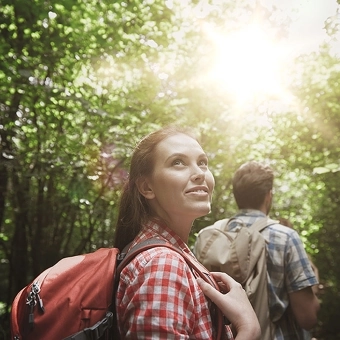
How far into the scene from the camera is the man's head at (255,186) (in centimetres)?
288

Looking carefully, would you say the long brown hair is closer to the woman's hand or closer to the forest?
the woman's hand

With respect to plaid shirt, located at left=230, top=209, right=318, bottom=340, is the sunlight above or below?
above

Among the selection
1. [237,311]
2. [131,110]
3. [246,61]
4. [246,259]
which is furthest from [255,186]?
[246,61]

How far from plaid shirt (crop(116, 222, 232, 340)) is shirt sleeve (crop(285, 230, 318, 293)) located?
1.43m

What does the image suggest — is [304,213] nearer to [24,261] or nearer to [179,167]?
[24,261]

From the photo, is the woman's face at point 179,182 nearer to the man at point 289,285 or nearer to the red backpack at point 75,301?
the red backpack at point 75,301

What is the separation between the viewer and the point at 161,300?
1.16m

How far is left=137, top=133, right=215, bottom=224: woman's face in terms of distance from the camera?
Result: 153 centimetres

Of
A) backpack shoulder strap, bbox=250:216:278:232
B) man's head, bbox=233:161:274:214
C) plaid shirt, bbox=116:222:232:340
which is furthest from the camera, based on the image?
man's head, bbox=233:161:274:214

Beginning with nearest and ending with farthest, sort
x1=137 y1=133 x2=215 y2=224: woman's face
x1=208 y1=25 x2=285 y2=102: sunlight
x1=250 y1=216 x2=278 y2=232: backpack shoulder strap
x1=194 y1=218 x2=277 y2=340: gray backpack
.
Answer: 1. x1=137 y1=133 x2=215 y2=224: woman's face
2. x1=194 y1=218 x2=277 y2=340: gray backpack
3. x1=250 y1=216 x2=278 y2=232: backpack shoulder strap
4. x1=208 y1=25 x2=285 y2=102: sunlight

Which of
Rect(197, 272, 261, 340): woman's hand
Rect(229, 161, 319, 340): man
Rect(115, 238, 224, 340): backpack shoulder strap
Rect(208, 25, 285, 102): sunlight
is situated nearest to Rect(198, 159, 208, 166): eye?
Rect(115, 238, 224, 340): backpack shoulder strap

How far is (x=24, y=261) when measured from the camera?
6156mm

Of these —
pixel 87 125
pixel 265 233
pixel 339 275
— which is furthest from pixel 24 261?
pixel 339 275

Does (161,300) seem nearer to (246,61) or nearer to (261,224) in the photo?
(261,224)
